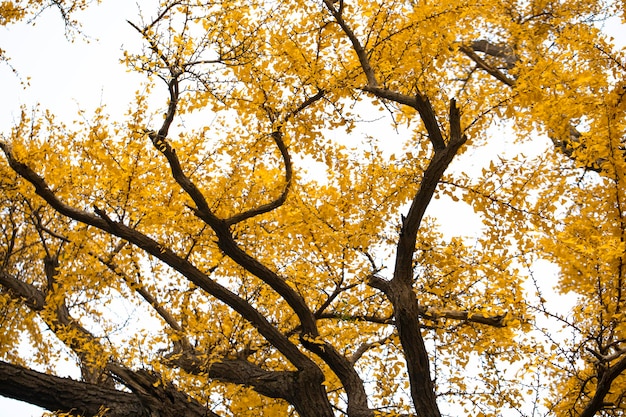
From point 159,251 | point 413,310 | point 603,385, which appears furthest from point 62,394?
point 603,385

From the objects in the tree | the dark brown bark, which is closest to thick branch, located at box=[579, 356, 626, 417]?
the tree

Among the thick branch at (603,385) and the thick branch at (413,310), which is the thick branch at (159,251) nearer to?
the thick branch at (413,310)

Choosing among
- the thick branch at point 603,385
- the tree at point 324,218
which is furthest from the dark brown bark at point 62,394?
the thick branch at point 603,385

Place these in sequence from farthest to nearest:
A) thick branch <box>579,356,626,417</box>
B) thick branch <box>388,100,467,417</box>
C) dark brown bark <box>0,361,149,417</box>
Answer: dark brown bark <box>0,361,149,417</box>
thick branch <box>388,100,467,417</box>
thick branch <box>579,356,626,417</box>

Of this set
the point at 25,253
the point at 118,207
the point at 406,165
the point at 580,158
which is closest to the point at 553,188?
the point at 580,158

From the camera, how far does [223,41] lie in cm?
479

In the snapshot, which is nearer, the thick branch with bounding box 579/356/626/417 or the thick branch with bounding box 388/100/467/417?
the thick branch with bounding box 579/356/626/417

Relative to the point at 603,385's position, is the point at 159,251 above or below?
above

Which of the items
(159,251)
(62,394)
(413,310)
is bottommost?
(62,394)

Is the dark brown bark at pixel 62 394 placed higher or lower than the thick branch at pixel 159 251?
lower

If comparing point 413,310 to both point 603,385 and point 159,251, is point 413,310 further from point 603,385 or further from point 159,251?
point 159,251

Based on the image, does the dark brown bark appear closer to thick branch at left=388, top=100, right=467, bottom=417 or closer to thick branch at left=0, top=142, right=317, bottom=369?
thick branch at left=0, top=142, right=317, bottom=369

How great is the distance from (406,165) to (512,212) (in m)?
1.05

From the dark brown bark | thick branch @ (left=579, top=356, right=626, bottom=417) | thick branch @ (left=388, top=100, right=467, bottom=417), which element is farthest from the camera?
the dark brown bark
